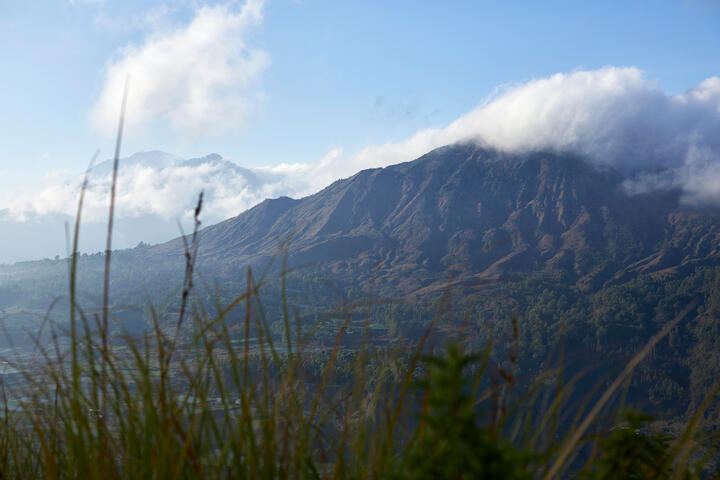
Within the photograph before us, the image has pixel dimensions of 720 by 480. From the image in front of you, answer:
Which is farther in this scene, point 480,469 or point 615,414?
point 615,414

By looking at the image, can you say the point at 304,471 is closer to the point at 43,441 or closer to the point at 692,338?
the point at 43,441

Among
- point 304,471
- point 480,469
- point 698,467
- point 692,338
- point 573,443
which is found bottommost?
point 692,338

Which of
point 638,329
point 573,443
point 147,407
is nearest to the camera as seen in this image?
point 573,443

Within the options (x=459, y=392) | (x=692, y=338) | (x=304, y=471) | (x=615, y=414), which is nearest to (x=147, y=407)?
(x=304, y=471)

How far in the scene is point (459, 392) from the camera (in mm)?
1310

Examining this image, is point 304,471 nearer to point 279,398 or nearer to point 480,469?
point 279,398

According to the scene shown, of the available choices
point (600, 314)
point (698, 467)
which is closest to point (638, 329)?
point (600, 314)

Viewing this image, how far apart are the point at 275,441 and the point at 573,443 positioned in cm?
108

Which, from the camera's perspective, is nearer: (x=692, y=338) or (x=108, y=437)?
(x=108, y=437)

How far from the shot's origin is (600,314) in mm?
199625

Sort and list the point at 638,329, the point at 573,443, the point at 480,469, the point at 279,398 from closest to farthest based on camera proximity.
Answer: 1. the point at 480,469
2. the point at 573,443
3. the point at 279,398
4. the point at 638,329

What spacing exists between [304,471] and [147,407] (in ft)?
2.09

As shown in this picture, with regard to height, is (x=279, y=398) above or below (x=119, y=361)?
below

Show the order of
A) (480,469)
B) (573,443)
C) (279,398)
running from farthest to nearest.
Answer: (279,398) → (573,443) → (480,469)
